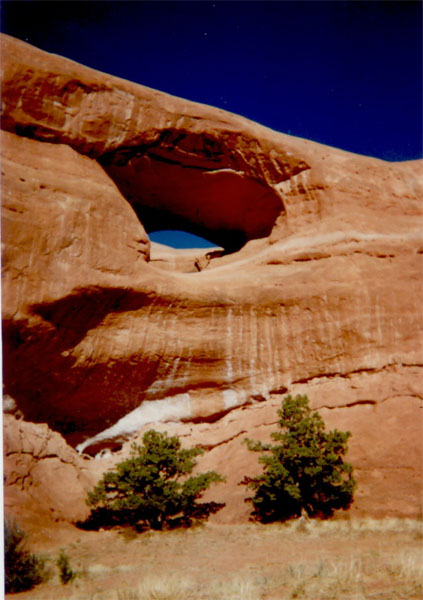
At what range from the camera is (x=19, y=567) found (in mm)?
7070

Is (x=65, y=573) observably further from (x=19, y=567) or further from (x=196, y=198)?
(x=196, y=198)

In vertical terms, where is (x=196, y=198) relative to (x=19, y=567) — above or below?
above

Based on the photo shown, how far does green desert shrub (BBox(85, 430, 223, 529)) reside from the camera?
10359 millimetres

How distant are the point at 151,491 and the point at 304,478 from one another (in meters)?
3.07

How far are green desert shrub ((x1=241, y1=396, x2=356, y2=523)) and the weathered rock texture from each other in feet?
1.91

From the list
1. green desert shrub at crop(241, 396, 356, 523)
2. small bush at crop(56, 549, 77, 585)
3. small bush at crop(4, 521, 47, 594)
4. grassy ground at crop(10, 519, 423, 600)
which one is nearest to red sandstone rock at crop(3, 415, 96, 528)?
grassy ground at crop(10, 519, 423, 600)

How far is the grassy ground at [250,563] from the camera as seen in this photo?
6.41m

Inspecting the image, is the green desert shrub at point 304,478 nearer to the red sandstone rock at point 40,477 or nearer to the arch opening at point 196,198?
the red sandstone rock at point 40,477

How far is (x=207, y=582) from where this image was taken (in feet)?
22.4

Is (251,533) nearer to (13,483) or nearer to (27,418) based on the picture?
(13,483)

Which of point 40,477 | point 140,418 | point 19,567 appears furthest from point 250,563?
point 140,418

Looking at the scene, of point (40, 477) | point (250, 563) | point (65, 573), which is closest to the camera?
point (65, 573)

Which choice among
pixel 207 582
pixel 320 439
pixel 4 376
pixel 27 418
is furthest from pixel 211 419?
pixel 207 582

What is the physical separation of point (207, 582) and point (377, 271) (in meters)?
9.88
